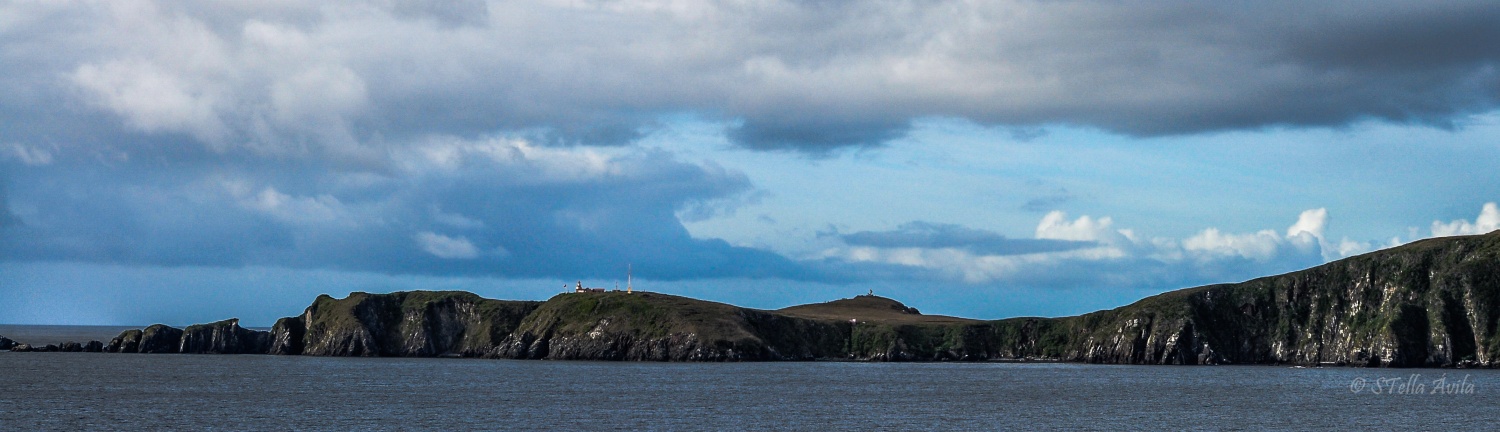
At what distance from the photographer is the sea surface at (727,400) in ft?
346

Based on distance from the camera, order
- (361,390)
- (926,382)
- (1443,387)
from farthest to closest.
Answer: (926,382) < (1443,387) < (361,390)

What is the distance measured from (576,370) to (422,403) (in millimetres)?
69754

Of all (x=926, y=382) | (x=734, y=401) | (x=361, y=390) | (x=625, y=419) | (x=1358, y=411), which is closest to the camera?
(x=625, y=419)

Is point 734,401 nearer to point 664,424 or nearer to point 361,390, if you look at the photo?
point 664,424

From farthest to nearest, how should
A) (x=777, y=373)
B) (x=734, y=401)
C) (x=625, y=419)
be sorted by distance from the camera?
(x=777, y=373) → (x=734, y=401) → (x=625, y=419)

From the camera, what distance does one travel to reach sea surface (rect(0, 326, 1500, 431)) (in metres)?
106

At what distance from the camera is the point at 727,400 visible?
131 m

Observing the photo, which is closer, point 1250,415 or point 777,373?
point 1250,415

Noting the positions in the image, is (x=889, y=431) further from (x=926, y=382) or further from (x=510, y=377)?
(x=510, y=377)

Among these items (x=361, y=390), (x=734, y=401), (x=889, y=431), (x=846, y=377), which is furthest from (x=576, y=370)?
(x=889, y=431)

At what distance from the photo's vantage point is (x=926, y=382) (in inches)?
6644

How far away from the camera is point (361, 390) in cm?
14412

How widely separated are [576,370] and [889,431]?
102m

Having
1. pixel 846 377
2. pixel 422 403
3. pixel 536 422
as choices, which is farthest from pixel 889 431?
pixel 846 377
